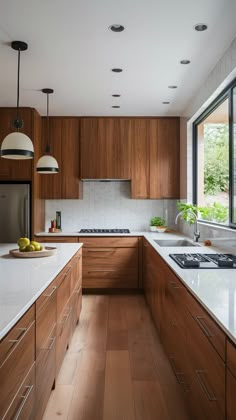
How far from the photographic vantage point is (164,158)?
5.26 m

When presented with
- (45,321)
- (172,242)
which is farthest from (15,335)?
(172,242)

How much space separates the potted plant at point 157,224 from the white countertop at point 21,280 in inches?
91.8

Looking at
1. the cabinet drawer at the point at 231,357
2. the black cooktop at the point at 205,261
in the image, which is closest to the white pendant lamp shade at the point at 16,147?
the black cooktop at the point at 205,261

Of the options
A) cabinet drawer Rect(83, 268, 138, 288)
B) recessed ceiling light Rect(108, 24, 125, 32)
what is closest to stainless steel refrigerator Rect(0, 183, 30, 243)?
cabinet drawer Rect(83, 268, 138, 288)

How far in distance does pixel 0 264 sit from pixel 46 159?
5.19 ft

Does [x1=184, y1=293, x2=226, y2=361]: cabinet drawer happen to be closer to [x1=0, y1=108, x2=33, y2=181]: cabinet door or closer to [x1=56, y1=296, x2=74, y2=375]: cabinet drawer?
[x1=56, y1=296, x2=74, y2=375]: cabinet drawer

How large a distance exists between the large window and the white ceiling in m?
0.38

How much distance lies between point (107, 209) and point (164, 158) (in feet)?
4.00

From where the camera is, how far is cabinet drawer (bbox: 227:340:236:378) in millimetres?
1187

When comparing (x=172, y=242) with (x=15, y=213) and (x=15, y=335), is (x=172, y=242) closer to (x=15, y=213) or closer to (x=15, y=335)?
(x=15, y=213)

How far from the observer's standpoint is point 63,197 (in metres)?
5.23

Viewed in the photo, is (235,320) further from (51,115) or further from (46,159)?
(51,115)

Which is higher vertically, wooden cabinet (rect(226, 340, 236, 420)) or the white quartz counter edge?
the white quartz counter edge

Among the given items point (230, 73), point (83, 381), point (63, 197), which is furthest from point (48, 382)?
point (63, 197)
